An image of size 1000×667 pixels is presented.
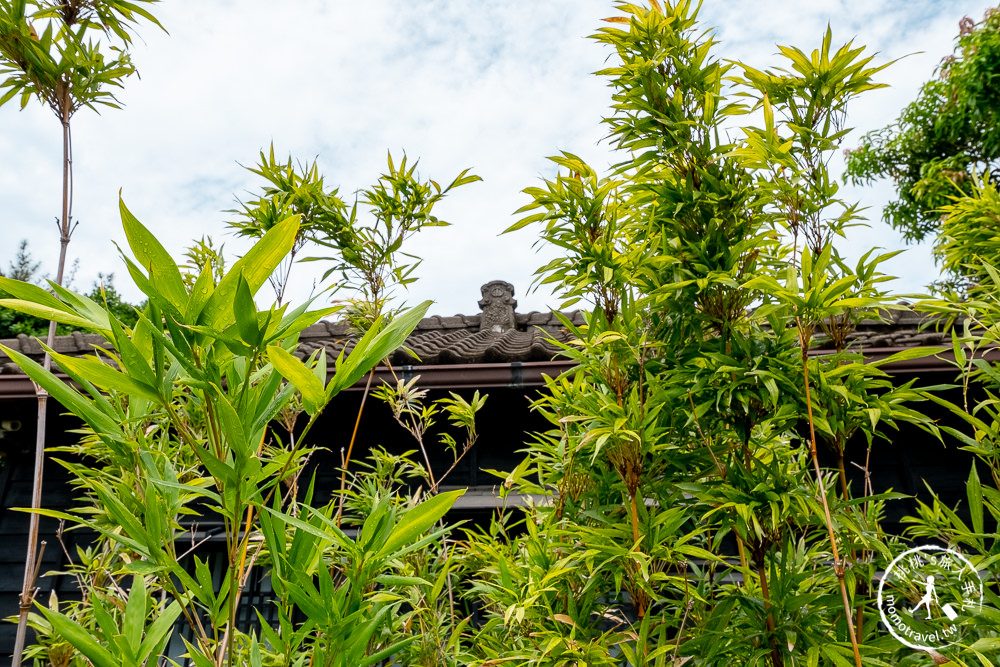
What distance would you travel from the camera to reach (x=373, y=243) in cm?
234

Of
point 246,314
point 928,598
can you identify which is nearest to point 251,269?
point 246,314

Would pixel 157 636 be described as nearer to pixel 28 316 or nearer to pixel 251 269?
pixel 251 269

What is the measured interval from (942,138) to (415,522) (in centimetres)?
1111

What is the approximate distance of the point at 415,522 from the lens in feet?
3.11

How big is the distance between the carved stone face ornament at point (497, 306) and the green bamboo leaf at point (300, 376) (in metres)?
3.90

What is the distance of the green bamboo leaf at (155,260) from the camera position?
744mm

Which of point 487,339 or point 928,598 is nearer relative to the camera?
point 928,598

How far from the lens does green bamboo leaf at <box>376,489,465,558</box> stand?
0.93m

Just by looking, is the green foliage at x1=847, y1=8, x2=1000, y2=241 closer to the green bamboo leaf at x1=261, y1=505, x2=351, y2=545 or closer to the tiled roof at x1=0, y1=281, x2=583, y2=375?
the tiled roof at x1=0, y1=281, x2=583, y2=375

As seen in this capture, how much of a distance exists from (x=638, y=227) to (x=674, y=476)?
2.45ft

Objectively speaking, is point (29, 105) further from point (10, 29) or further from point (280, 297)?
point (280, 297)

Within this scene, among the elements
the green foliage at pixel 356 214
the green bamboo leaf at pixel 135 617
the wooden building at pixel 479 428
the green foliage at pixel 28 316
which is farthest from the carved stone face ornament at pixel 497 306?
the green foliage at pixel 28 316

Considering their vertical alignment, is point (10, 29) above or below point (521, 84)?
below

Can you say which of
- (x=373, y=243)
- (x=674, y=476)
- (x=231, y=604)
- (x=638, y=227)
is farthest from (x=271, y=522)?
(x=373, y=243)
